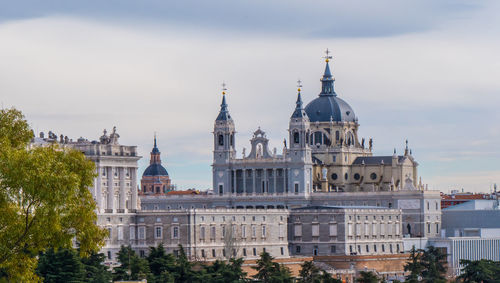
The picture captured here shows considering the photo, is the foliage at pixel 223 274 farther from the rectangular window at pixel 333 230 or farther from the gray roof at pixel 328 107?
the gray roof at pixel 328 107

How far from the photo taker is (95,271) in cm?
10494

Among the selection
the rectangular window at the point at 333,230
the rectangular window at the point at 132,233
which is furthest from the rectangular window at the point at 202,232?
the rectangular window at the point at 333,230

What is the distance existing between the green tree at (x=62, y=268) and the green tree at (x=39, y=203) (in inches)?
1755

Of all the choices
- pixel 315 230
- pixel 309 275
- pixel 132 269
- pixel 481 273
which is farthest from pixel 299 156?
pixel 132 269

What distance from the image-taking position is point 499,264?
440 ft

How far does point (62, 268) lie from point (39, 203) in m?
49.6

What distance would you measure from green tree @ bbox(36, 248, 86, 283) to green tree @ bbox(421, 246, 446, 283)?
34.3 m

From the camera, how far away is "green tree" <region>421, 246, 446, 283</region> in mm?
126050

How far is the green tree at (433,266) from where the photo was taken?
414 feet

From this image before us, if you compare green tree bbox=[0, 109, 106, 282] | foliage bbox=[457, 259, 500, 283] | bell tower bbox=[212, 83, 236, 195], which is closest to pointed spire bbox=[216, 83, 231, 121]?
bell tower bbox=[212, 83, 236, 195]

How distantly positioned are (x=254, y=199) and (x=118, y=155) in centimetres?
3712

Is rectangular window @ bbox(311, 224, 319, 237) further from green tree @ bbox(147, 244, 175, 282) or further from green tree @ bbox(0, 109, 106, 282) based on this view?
green tree @ bbox(0, 109, 106, 282)

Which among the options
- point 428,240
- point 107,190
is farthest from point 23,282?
point 428,240

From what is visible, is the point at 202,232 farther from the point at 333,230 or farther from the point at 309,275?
the point at 309,275
